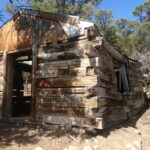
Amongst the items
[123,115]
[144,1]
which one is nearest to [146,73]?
[123,115]

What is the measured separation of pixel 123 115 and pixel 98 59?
2.99m

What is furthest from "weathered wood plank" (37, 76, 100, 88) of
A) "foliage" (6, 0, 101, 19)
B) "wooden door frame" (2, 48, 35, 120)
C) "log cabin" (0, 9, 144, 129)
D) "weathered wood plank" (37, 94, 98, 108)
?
"foliage" (6, 0, 101, 19)

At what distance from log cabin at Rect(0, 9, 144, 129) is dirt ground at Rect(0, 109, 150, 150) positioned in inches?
11.3

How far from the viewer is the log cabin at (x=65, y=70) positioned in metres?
7.28

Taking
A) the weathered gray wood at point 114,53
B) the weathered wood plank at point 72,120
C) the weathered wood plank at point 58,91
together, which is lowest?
the weathered wood plank at point 72,120

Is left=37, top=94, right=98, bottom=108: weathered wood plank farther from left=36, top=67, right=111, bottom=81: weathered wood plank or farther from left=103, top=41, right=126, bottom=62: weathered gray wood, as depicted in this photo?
left=103, top=41, right=126, bottom=62: weathered gray wood

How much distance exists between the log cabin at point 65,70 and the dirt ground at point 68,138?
286 millimetres

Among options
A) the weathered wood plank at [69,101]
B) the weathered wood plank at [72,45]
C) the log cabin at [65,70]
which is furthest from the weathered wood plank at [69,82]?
the weathered wood plank at [72,45]

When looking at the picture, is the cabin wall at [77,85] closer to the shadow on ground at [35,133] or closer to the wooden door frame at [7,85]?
the shadow on ground at [35,133]

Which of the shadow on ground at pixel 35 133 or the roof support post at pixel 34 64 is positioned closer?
the shadow on ground at pixel 35 133

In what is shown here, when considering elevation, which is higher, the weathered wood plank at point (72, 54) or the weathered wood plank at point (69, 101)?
the weathered wood plank at point (72, 54)

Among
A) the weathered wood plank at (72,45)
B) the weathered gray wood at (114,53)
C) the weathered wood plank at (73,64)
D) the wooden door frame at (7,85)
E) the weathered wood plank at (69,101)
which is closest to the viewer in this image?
the weathered wood plank at (69,101)

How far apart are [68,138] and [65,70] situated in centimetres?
206

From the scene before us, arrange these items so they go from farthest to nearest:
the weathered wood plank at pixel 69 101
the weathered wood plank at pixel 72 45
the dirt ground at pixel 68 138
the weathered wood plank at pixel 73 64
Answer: the weathered wood plank at pixel 72 45, the weathered wood plank at pixel 73 64, the weathered wood plank at pixel 69 101, the dirt ground at pixel 68 138
